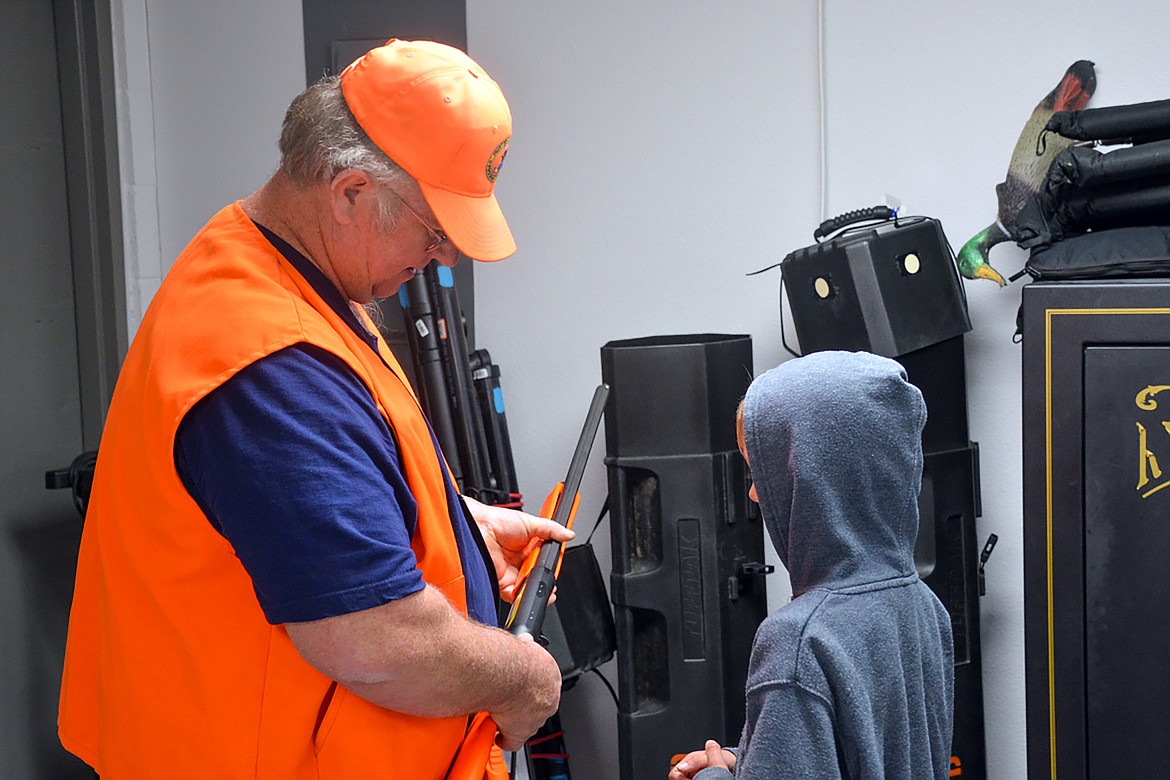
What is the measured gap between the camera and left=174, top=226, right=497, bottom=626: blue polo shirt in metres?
0.99

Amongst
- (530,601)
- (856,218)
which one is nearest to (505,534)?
(530,601)

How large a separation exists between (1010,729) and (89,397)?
233 cm

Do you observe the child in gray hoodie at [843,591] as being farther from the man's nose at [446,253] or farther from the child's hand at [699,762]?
the man's nose at [446,253]

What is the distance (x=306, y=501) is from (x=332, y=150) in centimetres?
40

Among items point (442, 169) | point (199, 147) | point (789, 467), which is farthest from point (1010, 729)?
point (199, 147)

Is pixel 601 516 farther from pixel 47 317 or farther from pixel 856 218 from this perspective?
pixel 47 317

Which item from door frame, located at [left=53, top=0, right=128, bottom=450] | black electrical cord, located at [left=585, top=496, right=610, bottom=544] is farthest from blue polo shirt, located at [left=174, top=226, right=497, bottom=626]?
door frame, located at [left=53, top=0, right=128, bottom=450]

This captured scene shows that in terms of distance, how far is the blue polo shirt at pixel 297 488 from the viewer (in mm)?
992

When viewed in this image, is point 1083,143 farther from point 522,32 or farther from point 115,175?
point 115,175

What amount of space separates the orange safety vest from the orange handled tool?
2.0 inches

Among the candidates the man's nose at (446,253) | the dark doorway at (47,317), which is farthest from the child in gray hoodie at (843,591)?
the dark doorway at (47,317)

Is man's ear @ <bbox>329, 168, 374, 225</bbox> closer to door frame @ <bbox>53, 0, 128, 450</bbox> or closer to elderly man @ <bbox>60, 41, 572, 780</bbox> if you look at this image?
elderly man @ <bbox>60, 41, 572, 780</bbox>

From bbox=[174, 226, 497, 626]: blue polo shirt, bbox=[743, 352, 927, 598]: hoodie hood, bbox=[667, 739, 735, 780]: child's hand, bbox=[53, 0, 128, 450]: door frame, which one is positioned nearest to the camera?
bbox=[174, 226, 497, 626]: blue polo shirt

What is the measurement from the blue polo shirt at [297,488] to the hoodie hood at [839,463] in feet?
1.58
